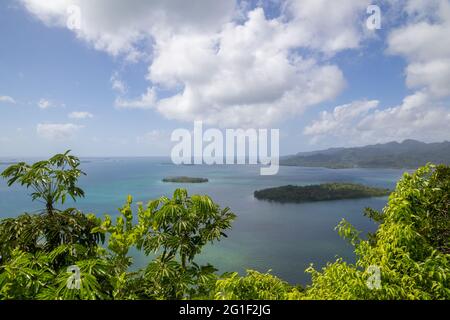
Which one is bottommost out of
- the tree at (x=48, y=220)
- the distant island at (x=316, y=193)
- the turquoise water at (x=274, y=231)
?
the turquoise water at (x=274, y=231)

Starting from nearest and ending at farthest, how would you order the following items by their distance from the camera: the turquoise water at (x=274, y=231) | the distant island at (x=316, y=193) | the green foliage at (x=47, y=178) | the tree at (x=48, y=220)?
the tree at (x=48, y=220)
the green foliage at (x=47, y=178)
the turquoise water at (x=274, y=231)
the distant island at (x=316, y=193)

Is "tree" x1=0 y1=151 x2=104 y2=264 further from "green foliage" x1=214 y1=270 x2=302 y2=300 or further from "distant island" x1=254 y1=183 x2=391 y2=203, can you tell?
"distant island" x1=254 y1=183 x2=391 y2=203

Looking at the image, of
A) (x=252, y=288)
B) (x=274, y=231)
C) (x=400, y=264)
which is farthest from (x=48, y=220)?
(x=274, y=231)

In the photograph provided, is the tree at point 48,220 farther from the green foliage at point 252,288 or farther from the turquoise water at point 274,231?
the turquoise water at point 274,231

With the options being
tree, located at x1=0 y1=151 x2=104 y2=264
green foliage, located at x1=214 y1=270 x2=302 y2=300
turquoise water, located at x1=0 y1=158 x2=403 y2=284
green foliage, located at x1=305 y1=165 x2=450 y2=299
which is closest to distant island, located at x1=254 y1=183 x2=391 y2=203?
turquoise water, located at x1=0 y1=158 x2=403 y2=284

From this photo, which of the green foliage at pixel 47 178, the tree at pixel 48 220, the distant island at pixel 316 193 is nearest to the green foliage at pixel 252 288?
the tree at pixel 48 220

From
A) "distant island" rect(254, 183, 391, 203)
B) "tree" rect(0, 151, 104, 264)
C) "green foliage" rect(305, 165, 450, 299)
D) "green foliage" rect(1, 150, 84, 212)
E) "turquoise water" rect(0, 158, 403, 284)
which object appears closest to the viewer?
"green foliage" rect(305, 165, 450, 299)

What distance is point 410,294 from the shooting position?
2.06 meters

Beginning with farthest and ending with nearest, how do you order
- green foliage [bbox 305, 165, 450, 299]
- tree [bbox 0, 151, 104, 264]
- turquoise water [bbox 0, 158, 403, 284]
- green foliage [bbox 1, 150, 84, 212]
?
turquoise water [bbox 0, 158, 403, 284]
green foliage [bbox 1, 150, 84, 212]
tree [bbox 0, 151, 104, 264]
green foliage [bbox 305, 165, 450, 299]

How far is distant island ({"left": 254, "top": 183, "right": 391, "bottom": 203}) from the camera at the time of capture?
66125 millimetres

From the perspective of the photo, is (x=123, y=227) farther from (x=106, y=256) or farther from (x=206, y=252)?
(x=206, y=252)

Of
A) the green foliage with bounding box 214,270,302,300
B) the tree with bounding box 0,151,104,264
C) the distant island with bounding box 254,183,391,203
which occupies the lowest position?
the distant island with bounding box 254,183,391,203

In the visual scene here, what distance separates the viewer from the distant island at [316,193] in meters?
66.1
